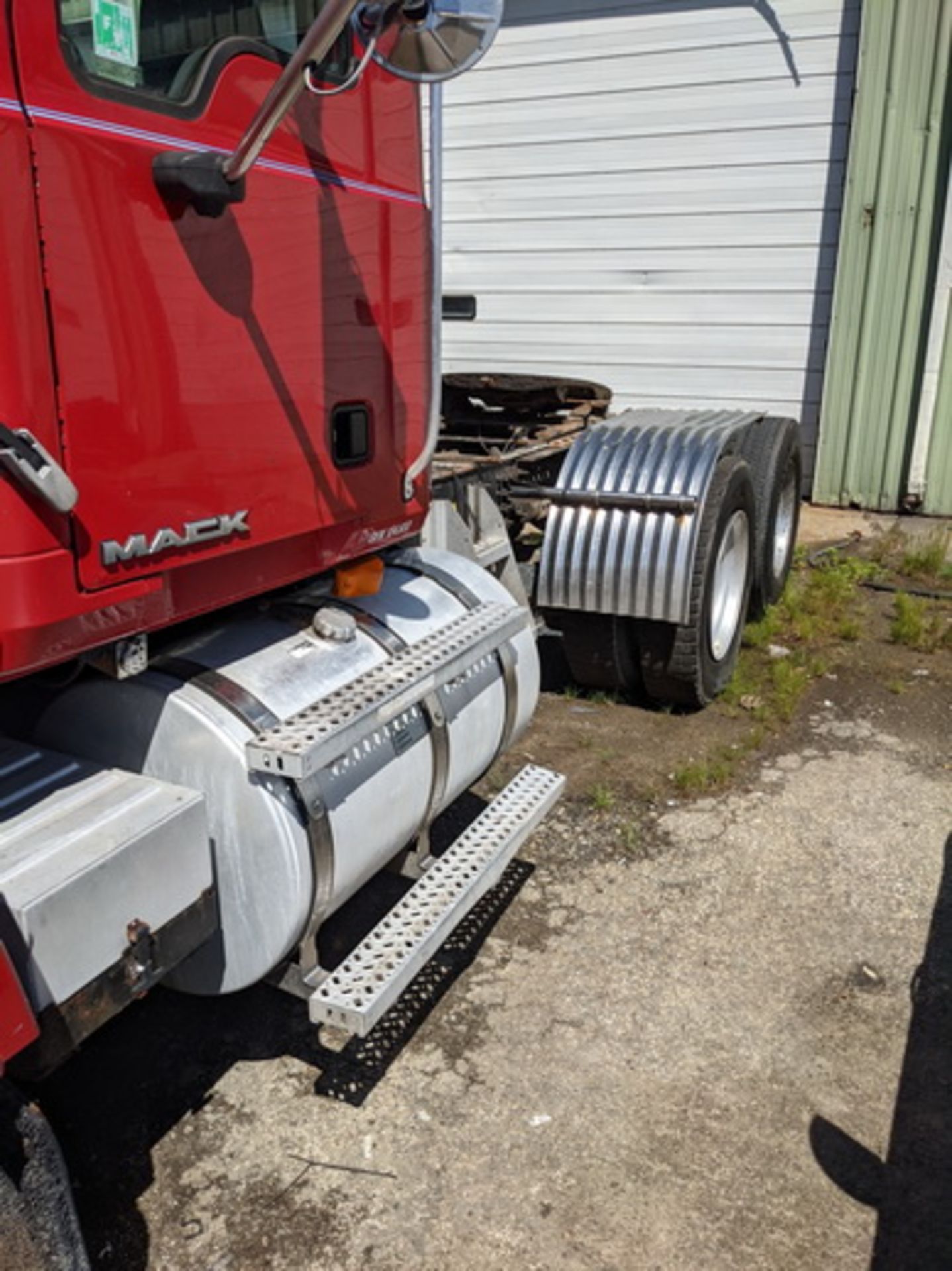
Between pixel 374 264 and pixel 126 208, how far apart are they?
914mm

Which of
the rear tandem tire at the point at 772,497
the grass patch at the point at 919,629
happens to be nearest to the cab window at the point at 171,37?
the rear tandem tire at the point at 772,497

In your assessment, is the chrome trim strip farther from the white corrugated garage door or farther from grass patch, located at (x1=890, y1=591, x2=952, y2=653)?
the white corrugated garage door

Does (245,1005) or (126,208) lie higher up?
(126,208)

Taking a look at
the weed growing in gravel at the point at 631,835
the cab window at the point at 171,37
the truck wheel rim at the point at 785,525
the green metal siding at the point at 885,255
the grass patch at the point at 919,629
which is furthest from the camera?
the green metal siding at the point at 885,255

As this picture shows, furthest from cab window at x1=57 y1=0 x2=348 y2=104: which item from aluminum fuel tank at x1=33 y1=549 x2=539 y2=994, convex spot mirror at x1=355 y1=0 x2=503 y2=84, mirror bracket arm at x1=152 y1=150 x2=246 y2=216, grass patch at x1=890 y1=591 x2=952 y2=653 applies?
grass patch at x1=890 y1=591 x2=952 y2=653

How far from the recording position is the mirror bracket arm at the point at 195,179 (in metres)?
2.09

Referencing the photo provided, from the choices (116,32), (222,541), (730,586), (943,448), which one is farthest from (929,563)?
(116,32)

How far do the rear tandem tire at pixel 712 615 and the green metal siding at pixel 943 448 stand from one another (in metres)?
3.54

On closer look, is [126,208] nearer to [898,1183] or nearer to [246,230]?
[246,230]

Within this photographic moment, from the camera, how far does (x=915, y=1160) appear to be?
2561mm

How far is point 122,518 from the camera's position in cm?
209

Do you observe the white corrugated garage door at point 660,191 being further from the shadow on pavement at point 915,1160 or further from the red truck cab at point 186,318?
the shadow on pavement at point 915,1160

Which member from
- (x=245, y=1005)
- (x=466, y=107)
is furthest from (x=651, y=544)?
(x=466, y=107)

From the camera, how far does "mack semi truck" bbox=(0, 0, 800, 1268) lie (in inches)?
74.5
